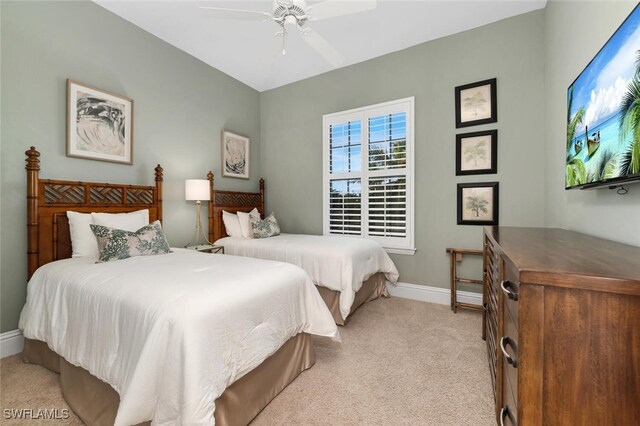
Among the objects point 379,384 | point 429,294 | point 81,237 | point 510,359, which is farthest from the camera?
point 429,294

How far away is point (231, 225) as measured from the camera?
3926 mm

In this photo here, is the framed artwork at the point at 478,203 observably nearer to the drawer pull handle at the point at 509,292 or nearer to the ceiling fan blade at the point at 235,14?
the drawer pull handle at the point at 509,292

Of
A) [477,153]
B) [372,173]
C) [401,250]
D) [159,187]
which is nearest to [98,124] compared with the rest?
[159,187]

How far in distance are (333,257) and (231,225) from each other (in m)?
1.86

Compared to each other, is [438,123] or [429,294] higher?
[438,123]

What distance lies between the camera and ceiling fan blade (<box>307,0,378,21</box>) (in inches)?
76.5

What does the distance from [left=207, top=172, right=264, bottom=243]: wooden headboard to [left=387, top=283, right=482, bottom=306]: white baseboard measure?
2.49m

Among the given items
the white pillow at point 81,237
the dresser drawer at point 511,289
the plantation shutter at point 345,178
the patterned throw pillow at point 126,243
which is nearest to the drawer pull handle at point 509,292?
the dresser drawer at point 511,289

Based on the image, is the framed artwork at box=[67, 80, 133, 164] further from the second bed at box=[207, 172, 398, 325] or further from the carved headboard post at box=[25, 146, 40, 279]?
the second bed at box=[207, 172, 398, 325]

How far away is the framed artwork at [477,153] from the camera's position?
303cm

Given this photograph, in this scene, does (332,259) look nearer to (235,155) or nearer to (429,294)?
(429,294)

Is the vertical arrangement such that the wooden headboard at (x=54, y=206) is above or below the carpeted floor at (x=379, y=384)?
above

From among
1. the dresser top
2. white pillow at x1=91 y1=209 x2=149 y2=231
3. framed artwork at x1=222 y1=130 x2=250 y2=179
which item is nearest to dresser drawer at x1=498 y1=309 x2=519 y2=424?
the dresser top

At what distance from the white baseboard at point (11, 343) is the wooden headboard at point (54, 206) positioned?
→ 1.58ft
